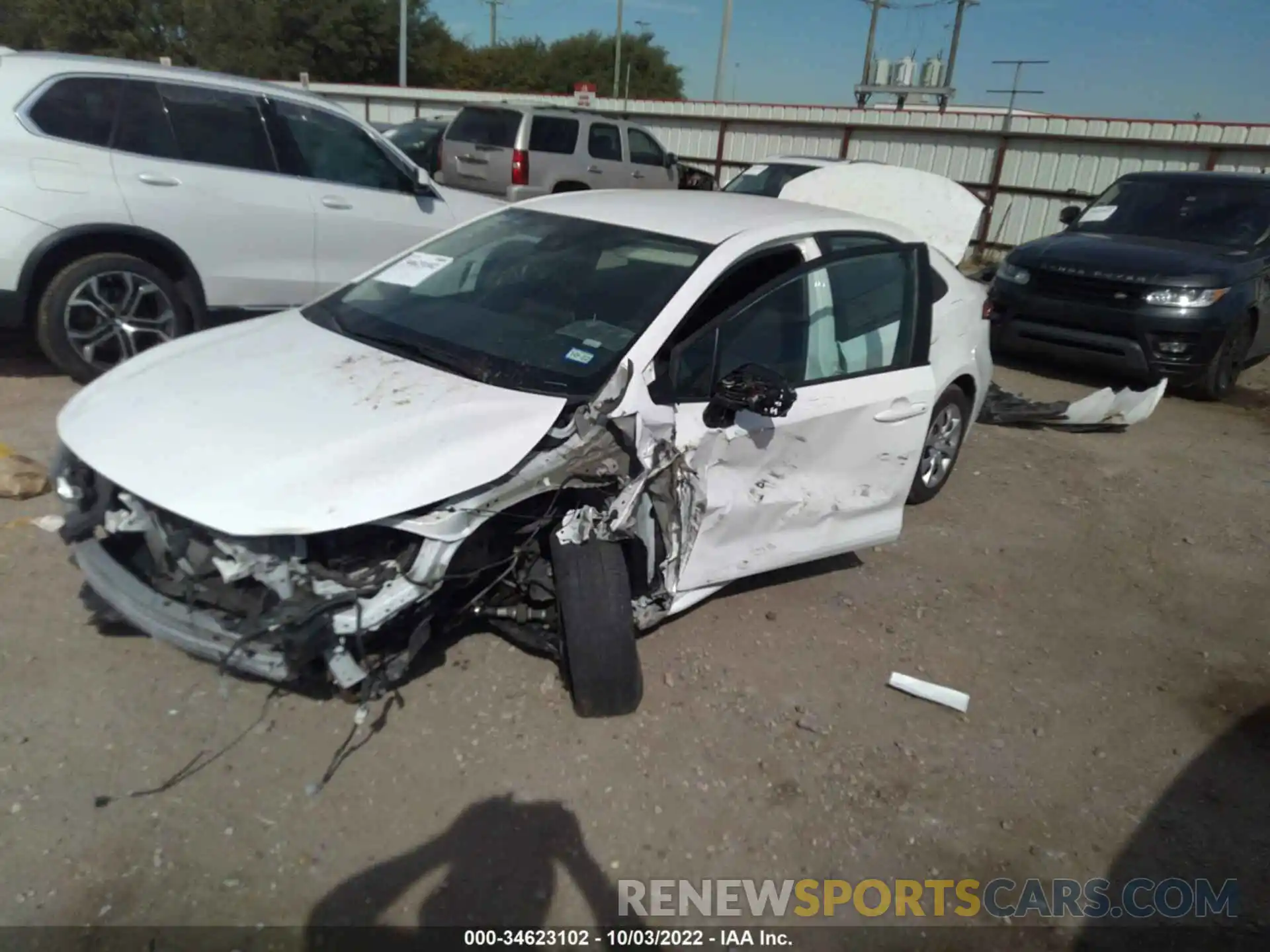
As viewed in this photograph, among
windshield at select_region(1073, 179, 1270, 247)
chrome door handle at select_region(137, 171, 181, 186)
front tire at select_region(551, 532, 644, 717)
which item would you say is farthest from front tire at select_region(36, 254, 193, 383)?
windshield at select_region(1073, 179, 1270, 247)

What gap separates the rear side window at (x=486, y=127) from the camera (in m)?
12.7

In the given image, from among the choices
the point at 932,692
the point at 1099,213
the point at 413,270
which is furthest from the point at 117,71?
the point at 1099,213

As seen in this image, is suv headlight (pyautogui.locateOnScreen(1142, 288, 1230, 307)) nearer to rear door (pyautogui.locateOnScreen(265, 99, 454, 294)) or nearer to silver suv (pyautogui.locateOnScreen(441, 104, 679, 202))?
rear door (pyautogui.locateOnScreen(265, 99, 454, 294))

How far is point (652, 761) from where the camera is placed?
3.05m

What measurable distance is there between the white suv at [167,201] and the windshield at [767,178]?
6.17m

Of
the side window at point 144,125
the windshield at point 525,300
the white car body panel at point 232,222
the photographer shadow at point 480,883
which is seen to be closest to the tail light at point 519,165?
the white car body panel at point 232,222

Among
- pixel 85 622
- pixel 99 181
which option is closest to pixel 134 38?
Answer: pixel 99 181

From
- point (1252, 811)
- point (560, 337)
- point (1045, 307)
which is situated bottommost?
point (1252, 811)

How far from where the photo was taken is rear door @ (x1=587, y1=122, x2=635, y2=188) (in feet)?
43.7

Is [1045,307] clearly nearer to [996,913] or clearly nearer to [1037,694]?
[1037,694]

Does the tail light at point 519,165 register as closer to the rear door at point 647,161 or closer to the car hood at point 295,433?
the rear door at point 647,161

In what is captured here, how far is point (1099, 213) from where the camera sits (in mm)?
9422

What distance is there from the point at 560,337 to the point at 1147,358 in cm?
642

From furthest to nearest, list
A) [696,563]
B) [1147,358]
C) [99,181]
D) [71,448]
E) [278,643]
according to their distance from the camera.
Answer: [1147,358]
[99,181]
[696,563]
[71,448]
[278,643]
